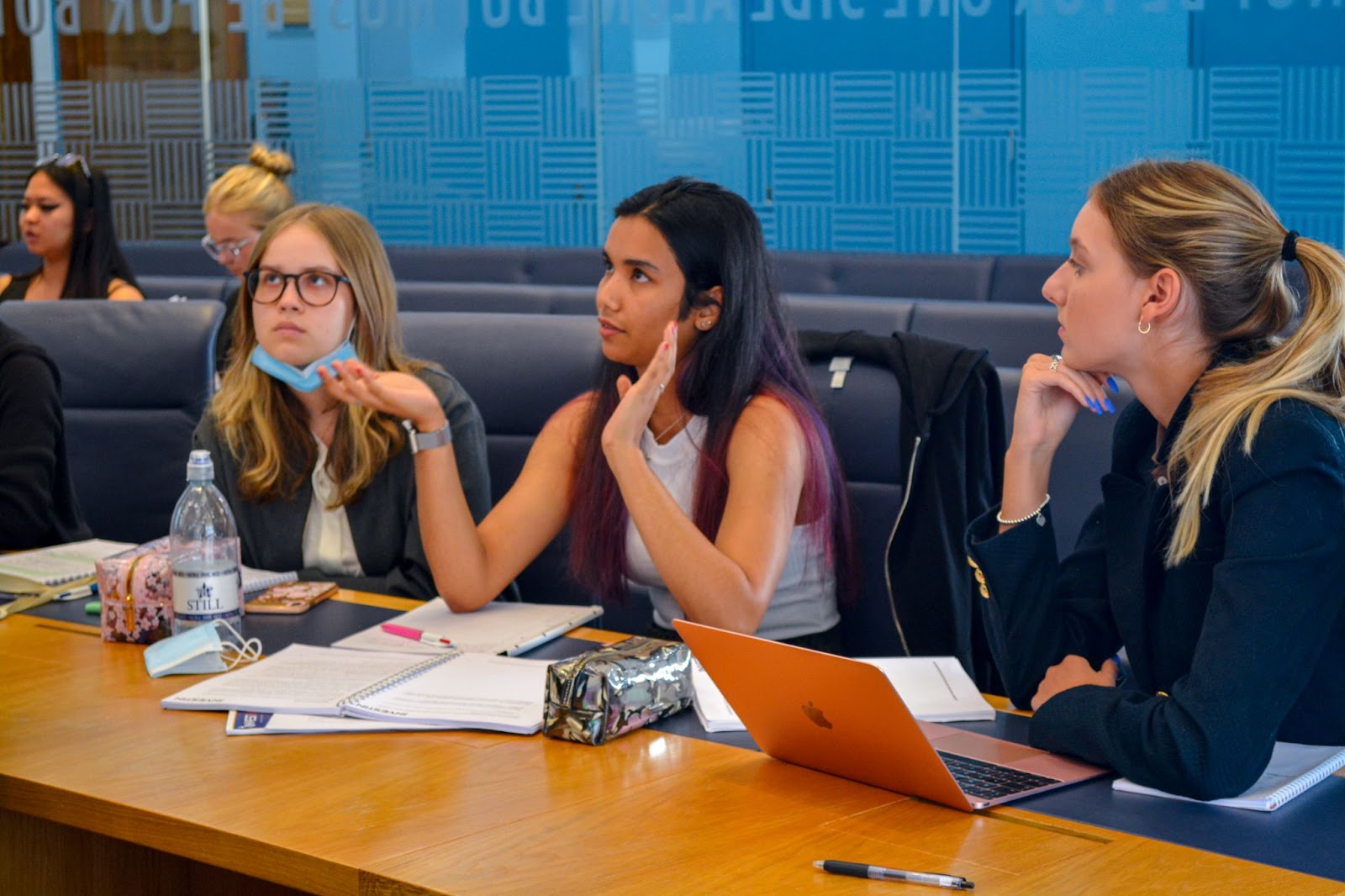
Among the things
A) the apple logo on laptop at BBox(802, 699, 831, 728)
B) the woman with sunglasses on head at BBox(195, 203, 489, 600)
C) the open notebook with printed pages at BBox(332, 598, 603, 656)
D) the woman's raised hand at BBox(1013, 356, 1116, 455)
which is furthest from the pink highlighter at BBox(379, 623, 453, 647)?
the woman's raised hand at BBox(1013, 356, 1116, 455)

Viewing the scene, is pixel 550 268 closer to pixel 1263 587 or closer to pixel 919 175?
pixel 919 175

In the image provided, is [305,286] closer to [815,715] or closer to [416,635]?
[416,635]

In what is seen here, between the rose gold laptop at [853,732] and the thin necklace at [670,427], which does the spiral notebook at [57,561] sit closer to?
the thin necklace at [670,427]

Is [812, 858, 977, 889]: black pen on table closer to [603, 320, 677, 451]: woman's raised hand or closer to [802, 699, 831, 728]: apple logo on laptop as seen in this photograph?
[802, 699, 831, 728]: apple logo on laptop

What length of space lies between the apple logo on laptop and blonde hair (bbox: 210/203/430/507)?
1188mm

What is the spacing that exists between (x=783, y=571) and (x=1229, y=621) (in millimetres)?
857

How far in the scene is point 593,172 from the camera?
632cm

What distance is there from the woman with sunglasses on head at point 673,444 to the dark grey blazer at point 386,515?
15 cm

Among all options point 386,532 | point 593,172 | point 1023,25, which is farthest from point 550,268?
point 386,532

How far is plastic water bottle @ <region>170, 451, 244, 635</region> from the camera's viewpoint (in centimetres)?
185

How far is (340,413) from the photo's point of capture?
95.1 inches

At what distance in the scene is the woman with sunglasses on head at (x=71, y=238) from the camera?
4543 mm

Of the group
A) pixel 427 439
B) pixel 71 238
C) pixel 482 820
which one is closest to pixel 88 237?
pixel 71 238

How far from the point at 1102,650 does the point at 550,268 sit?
4651mm
